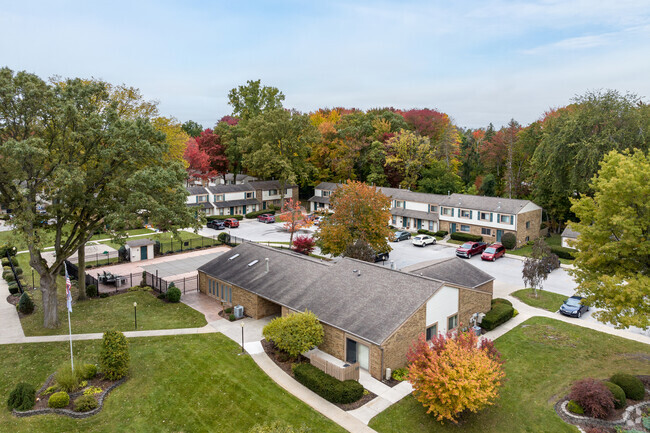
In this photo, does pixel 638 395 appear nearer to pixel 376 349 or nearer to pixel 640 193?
pixel 640 193

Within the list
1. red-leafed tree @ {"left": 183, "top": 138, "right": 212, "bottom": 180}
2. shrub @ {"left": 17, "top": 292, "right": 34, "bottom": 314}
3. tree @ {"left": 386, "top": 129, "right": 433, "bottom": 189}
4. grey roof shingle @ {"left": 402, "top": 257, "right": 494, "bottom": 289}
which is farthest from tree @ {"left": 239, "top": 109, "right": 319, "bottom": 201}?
shrub @ {"left": 17, "top": 292, "right": 34, "bottom": 314}

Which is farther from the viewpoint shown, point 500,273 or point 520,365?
point 500,273

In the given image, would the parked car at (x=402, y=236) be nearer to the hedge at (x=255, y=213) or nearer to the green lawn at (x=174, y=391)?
the hedge at (x=255, y=213)

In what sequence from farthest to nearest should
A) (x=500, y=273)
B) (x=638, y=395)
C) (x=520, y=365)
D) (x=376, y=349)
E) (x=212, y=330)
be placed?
(x=500, y=273), (x=212, y=330), (x=520, y=365), (x=376, y=349), (x=638, y=395)

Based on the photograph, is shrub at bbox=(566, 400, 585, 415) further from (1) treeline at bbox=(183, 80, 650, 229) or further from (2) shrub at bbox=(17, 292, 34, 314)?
(1) treeline at bbox=(183, 80, 650, 229)

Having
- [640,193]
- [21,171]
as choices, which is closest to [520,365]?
[640,193]

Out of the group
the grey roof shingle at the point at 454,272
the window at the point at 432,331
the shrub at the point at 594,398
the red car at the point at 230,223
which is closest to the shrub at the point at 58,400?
the window at the point at 432,331
